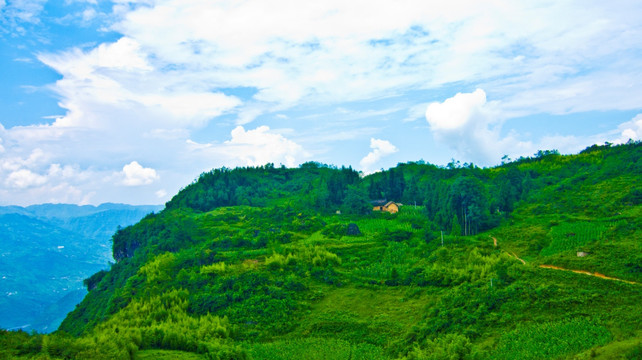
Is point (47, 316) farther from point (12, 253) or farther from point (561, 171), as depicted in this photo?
point (561, 171)

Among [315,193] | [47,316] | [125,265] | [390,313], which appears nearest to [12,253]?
[47,316]

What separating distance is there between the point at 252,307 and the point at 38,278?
181 metres

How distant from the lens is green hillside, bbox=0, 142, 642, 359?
68.7ft

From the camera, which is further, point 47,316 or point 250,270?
point 47,316

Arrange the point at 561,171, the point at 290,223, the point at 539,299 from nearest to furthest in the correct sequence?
the point at 539,299 → the point at 290,223 → the point at 561,171

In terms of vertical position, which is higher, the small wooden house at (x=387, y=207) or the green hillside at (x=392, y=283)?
the small wooden house at (x=387, y=207)

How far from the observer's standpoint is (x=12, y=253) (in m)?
193

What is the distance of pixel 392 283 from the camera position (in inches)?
1313

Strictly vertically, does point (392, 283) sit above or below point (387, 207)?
below

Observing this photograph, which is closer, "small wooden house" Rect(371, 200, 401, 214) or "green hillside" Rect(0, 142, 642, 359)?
"green hillside" Rect(0, 142, 642, 359)

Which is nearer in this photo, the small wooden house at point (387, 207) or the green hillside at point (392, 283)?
the green hillside at point (392, 283)

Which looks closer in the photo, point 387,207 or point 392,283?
point 392,283

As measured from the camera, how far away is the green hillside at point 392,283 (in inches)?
824

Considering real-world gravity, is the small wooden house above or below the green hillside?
above
